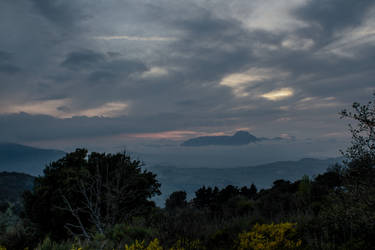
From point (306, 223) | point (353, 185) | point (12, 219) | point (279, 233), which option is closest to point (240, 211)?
point (306, 223)

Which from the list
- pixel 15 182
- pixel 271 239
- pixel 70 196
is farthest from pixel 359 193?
pixel 15 182

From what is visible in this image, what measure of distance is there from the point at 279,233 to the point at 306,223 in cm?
172

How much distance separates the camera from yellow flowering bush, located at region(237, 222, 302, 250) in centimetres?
711

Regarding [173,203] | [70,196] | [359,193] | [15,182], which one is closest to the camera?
[359,193]

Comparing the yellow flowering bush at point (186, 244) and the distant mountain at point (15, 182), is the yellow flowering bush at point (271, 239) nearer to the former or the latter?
the yellow flowering bush at point (186, 244)

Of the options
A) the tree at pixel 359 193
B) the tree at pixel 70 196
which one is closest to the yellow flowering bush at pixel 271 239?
the tree at pixel 359 193

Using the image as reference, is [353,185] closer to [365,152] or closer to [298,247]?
[365,152]

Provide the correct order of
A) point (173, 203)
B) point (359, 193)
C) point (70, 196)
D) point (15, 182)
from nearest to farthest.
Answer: point (359, 193), point (173, 203), point (70, 196), point (15, 182)

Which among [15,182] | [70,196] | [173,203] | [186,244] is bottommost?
[15,182]

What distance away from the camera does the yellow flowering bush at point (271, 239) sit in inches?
280

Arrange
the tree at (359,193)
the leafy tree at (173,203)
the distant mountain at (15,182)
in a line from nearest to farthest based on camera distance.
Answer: the tree at (359,193)
the leafy tree at (173,203)
the distant mountain at (15,182)

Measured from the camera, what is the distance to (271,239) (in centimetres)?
754

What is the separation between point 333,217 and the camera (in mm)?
7176

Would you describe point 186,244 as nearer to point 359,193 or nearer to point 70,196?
point 359,193
